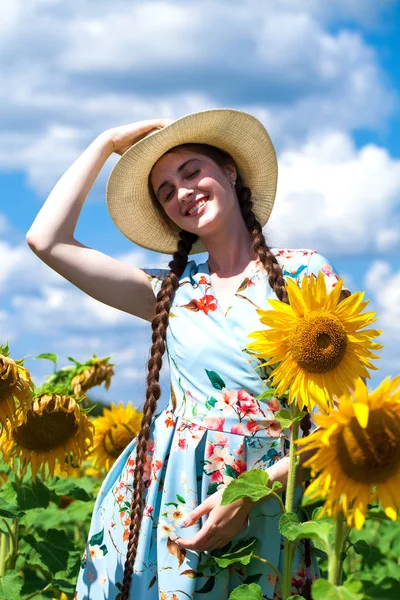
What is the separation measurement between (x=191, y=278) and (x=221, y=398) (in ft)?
1.71

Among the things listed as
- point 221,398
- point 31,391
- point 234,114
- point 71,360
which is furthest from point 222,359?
point 71,360

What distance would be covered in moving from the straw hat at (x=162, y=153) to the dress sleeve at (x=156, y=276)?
266 millimetres

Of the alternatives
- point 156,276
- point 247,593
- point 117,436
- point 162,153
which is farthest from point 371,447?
point 117,436

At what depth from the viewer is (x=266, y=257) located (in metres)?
3.05

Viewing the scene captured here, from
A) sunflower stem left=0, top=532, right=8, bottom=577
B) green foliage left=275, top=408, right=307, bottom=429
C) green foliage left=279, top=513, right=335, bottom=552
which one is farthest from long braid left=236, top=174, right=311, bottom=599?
sunflower stem left=0, top=532, right=8, bottom=577

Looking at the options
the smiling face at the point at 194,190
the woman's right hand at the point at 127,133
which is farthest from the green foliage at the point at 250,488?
the woman's right hand at the point at 127,133

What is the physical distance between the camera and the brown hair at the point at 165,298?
2.90 metres

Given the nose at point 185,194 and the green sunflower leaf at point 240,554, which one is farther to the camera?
the nose at point 185,194

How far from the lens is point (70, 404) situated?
3326mm

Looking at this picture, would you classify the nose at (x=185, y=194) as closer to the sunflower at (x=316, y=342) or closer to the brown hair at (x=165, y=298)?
the brown hair at (x=165, y=298)

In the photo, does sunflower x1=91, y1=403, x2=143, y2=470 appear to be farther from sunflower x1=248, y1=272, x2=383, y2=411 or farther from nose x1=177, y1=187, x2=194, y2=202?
sunflower x1=248, y1=272, x2=383, y2=411

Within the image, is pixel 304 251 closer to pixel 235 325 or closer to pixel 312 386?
pixel 235 325

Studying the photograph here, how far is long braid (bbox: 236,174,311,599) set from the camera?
279 cm

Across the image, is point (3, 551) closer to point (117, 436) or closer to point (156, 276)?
point (117, 436)
